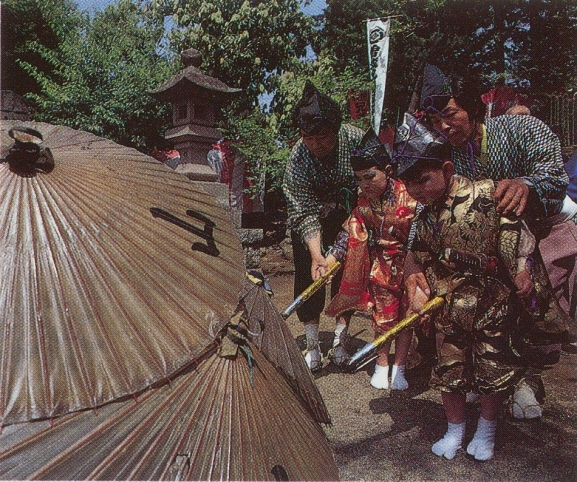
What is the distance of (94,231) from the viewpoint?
1.12m

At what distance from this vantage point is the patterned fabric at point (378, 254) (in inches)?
130

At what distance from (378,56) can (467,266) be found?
7596 mm

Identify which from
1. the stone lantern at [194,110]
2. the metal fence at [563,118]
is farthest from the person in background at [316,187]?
the metal fence at [563,118]

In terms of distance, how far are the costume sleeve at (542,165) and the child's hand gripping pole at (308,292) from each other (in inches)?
45.5

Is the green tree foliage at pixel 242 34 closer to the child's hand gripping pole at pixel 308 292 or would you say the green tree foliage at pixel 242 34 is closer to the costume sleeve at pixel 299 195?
the costume sleeve at pixel 299 195

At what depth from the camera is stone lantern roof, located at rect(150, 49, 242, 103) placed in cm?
604

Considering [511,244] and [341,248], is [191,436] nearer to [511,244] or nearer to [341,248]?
[511,244]

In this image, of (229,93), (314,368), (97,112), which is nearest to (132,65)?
(97,112)

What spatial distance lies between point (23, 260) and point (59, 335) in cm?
18

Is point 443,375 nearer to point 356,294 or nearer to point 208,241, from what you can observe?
point 356,294

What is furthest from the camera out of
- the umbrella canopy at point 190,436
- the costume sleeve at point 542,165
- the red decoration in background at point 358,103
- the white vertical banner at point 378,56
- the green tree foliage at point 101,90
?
the green tree foliage at point 101,90

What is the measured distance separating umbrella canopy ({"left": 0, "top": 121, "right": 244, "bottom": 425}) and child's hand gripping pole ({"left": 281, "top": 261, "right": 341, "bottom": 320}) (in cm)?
111

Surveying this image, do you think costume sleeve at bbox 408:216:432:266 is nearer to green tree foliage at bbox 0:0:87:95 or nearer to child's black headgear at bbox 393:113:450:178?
child's black headgear at bbox 393:113:450:178

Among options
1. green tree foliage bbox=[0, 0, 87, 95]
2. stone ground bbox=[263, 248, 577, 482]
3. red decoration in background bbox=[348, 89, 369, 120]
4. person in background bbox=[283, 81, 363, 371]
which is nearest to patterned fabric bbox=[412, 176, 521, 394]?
stone ground bbox=[263, 248, 577, 482]
